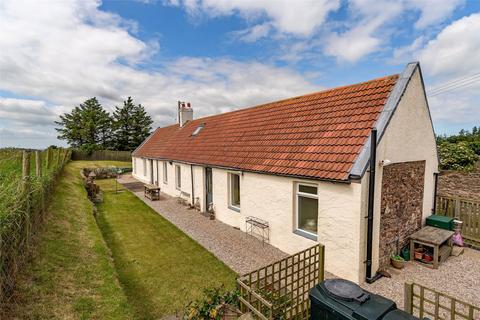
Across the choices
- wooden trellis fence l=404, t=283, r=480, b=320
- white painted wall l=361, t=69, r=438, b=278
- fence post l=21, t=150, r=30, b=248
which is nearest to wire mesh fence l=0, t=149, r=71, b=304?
fence post l=21, t=150, r=30, b=248

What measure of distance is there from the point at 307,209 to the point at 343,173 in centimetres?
185

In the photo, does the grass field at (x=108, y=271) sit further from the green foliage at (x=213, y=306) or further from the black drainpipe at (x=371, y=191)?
the black drainpipe at (x=371, y=191)

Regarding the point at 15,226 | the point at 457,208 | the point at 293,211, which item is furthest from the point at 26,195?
the point at 457,208

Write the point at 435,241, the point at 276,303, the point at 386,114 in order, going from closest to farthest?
1. the point at 276,303
2. the point at 386,114
3. the point at 435,241

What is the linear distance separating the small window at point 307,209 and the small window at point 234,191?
3.68 meters

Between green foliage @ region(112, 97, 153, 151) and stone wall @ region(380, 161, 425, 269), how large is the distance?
189 ft

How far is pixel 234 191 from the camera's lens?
1102cm

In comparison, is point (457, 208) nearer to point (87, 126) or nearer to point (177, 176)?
point (177, 176)

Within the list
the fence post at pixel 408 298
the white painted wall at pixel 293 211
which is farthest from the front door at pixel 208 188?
the fence post at pixel 408 298

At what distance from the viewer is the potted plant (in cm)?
682

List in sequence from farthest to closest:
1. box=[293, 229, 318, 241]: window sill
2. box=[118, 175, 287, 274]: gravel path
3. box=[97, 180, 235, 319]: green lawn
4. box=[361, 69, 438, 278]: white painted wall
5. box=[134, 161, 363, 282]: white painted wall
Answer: box=[118, 175, 287, 274]: gravel path → box=[293, 229, 318, 241]: window sill → box=[361, 69, 438, 278]: white painted wall → box=[134, 161, 363, 282]: white painted wall → box=[97, 180, 235, 319]: green lawn

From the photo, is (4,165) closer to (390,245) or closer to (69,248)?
(69,248)

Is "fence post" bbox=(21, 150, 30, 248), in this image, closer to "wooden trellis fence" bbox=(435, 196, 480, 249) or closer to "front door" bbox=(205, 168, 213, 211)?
"front door" bbox=(205, 168, 213, 211)

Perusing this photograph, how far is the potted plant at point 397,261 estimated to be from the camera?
22.4 ft
